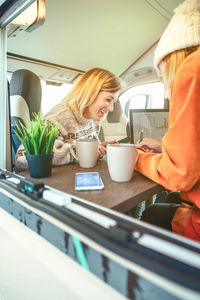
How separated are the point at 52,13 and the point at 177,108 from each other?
4.26 feet

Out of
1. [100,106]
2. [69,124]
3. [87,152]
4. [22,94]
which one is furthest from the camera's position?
[22,94]

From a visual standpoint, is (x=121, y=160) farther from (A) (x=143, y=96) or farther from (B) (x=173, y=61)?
(A) (x=143, y=96)

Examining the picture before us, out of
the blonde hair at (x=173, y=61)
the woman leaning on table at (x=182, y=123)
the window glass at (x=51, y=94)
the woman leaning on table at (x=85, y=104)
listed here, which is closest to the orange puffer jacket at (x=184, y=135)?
the woman leaning on table at (x=182, y=123)

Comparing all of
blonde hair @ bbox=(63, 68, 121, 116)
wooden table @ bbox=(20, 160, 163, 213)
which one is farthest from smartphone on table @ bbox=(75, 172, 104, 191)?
blonde hair @ bbox=(63, 68, 121, 116)

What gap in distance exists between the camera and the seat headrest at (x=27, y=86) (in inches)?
58.0

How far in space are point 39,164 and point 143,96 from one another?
4.80ft

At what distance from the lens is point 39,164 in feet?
2.12

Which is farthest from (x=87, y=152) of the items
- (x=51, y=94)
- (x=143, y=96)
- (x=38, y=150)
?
(x=143, y=96)

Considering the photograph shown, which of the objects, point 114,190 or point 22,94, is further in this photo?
point 22,94

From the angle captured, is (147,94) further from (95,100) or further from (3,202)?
(3,202)

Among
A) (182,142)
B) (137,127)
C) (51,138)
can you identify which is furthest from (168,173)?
(137,127)

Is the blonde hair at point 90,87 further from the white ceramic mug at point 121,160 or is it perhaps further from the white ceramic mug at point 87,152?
the white ceramic mug at point 121,160

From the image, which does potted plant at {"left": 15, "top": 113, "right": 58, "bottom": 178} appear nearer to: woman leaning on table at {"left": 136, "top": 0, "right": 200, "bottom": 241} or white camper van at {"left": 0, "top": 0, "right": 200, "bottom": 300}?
white camper van at {"left": 0, "top": 0, "right": 200, "bottom": 300}

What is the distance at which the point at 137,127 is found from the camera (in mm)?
1252
